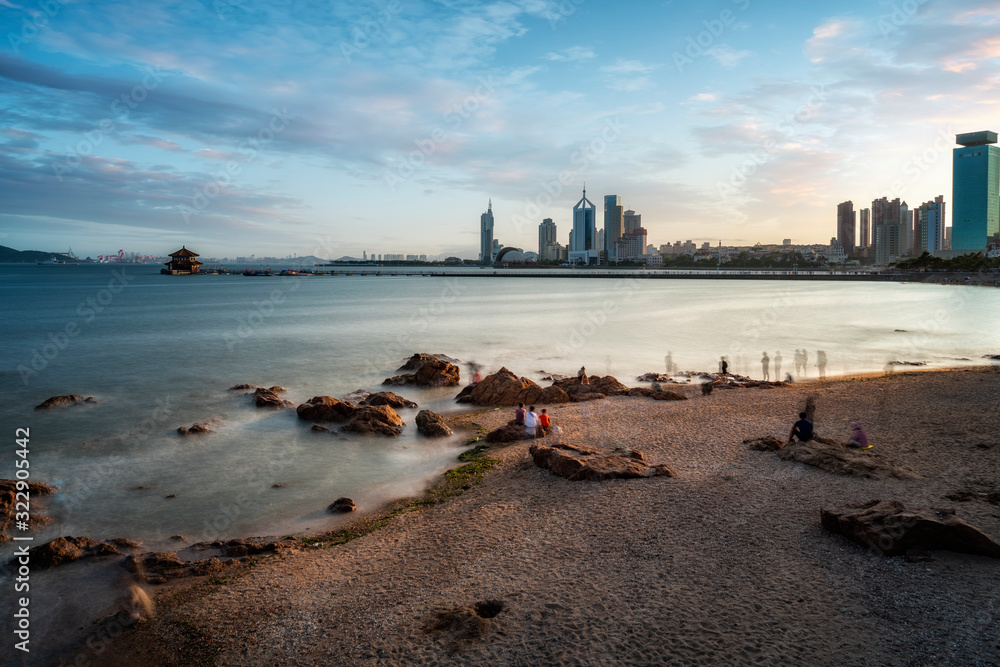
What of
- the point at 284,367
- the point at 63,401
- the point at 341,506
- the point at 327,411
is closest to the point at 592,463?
the point at 341,506

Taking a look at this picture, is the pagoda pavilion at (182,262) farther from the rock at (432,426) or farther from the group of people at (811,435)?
the group of people at (811,435)

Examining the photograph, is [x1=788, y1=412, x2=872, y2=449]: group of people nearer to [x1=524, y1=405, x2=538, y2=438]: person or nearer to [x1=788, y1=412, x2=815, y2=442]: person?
[x1=788, y1=412, x2=815, y2=442]: person

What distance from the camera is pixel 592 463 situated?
1148cm

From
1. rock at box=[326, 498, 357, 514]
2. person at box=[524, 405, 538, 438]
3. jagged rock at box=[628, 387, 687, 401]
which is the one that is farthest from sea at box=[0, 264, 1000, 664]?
jagged rock at box=[628, 387, 687, 401]

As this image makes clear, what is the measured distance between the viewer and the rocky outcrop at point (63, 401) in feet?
63.8

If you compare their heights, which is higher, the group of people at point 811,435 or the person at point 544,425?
the group of people at point 811,435

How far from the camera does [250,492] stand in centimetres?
1198

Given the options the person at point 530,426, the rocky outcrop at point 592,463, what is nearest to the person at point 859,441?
the rocky outcrop at point 592,463

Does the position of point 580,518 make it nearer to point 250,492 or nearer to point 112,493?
point 250,492

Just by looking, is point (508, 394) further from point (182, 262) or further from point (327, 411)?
point (182, 262)

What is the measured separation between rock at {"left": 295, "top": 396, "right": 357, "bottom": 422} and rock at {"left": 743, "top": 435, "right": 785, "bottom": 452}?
39.0 ft

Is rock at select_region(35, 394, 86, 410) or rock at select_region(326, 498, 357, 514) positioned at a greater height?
rock at select_region(35, 394, 86, 410)

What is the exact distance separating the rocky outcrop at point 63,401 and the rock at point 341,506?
15.5 metres

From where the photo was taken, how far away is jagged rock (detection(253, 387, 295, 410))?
19594mm
